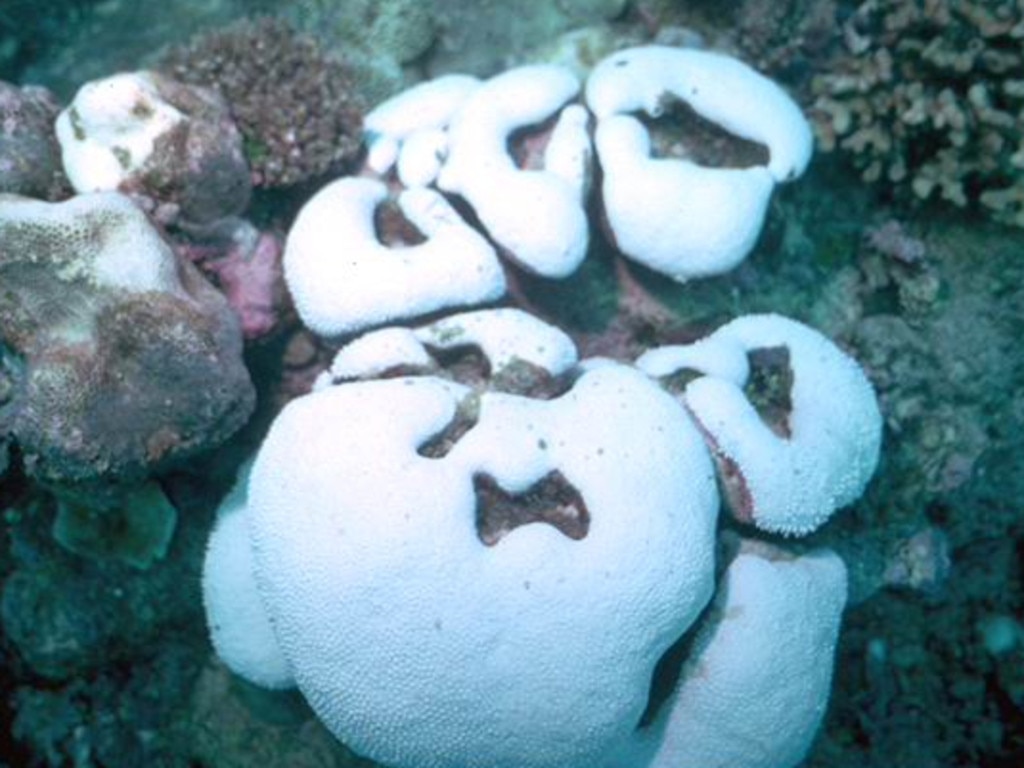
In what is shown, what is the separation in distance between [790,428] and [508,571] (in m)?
1.31

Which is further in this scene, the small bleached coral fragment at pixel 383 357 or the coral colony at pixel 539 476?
the small bleached coral fragment at pixel 383 357

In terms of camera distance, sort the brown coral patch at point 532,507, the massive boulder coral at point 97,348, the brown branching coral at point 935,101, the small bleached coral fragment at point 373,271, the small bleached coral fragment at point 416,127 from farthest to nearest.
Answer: the brown branching coral at point 935,101 → the small bleached coral fragment at point 416,127 → the small bleached coral fragment at point 373,271 → the brown coral patch at point 532,507 → the massive boulder coral at point 97,348

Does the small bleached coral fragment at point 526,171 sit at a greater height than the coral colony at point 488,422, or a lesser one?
greater

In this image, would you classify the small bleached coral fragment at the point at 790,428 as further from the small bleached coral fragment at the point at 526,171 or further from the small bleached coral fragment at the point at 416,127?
the small bleached coral fragment at the point at 416,127

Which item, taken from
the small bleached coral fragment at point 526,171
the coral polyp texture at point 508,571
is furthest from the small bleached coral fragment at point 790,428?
the small bleached coral fragment at point 526,171

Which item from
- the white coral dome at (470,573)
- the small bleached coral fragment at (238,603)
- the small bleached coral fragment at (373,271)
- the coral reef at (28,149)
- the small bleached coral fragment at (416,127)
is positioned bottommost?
the small bleached coral fragment at (238,603)

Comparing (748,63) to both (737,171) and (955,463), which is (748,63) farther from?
(955,463)

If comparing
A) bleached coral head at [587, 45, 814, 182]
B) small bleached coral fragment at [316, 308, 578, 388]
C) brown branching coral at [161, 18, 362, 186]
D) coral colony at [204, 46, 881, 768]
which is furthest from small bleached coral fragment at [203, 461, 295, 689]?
bleached coral head at [587, 45, 814, 182]

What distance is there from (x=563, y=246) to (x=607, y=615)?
1368 mm

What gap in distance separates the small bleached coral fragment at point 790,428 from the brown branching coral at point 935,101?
1113mm

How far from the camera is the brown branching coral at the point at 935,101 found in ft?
12.5

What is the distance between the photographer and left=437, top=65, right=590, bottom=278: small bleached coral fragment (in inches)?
127

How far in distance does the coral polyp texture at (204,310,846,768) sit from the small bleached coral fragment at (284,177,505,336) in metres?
0.12

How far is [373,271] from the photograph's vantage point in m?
3.14
